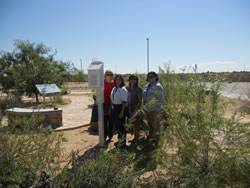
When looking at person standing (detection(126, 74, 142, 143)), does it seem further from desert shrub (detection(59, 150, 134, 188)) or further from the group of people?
desert shrub (detection(59, 150, 134, 188))

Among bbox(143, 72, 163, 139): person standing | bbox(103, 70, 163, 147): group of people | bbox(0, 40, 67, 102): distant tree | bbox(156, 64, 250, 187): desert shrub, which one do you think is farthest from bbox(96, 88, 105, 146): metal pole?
bbox(0, 40, 67, 102): distant tree

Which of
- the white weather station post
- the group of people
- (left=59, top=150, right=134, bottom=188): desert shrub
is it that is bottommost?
(left=59, top=150, right=134, bottom=188): desert shrub

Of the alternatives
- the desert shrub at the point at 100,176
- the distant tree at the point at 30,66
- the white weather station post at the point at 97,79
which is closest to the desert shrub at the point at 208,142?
the desert shrub at the point at 100,176

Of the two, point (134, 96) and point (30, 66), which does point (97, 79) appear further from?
point (30, 66)

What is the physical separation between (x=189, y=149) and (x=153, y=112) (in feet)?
5.07

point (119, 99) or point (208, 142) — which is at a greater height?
point (119, 99)

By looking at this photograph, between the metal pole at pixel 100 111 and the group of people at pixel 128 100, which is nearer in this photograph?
the group of people at pixel 128 100

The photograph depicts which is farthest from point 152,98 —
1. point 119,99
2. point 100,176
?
point 100,176

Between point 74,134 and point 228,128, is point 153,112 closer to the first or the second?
point 228,128

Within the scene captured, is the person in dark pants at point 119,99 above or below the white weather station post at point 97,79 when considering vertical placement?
below

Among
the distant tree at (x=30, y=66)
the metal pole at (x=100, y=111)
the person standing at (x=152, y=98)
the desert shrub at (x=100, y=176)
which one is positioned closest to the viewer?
the desert shrub at (x=100, y=176)

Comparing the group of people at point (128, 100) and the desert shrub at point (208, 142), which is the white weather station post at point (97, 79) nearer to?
the group of people at point (128, 100)

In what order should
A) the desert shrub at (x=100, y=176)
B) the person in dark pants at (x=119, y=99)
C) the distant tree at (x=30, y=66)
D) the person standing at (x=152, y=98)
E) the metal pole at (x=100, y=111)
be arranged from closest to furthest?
the desert shrub at (x=100, y=176) → the person standing at (x=152, y=98) → the person in dark pants at (x=119, y=99) → the metal pole at (x=100, y=111) → the distant tree at (x=30, y=66)

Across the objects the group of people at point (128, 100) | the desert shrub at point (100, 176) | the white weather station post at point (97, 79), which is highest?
the white weather station post at point (97, 79)
